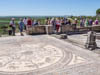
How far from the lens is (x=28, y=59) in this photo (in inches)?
226

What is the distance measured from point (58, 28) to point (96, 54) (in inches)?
236

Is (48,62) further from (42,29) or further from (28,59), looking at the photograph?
(42,29)

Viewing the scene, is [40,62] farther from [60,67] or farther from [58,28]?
[58,28]

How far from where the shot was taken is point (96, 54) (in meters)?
6.39

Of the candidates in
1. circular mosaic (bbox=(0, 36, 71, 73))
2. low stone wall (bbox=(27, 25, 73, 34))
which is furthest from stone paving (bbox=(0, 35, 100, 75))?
low stone wall (bbox=(27, 25, 73, 34))

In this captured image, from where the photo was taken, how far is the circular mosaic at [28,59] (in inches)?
193

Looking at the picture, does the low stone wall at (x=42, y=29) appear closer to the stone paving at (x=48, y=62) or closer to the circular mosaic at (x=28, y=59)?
the circular mosaic at (x=28, y=59)

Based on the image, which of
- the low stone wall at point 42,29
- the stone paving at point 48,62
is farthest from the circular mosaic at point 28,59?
the low stone wall at point 42,29

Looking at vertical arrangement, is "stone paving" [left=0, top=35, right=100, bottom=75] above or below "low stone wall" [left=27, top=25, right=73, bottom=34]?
below

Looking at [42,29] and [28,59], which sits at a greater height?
[42,29]

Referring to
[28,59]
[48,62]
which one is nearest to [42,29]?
[28,59]

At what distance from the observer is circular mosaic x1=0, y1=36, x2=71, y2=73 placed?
16.1ft

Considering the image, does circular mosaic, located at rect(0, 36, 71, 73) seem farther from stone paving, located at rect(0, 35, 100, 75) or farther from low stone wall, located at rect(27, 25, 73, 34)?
low stone wall, located at rect(27, 25, 73, 34)

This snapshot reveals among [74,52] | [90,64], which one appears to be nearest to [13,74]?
[90,64]
